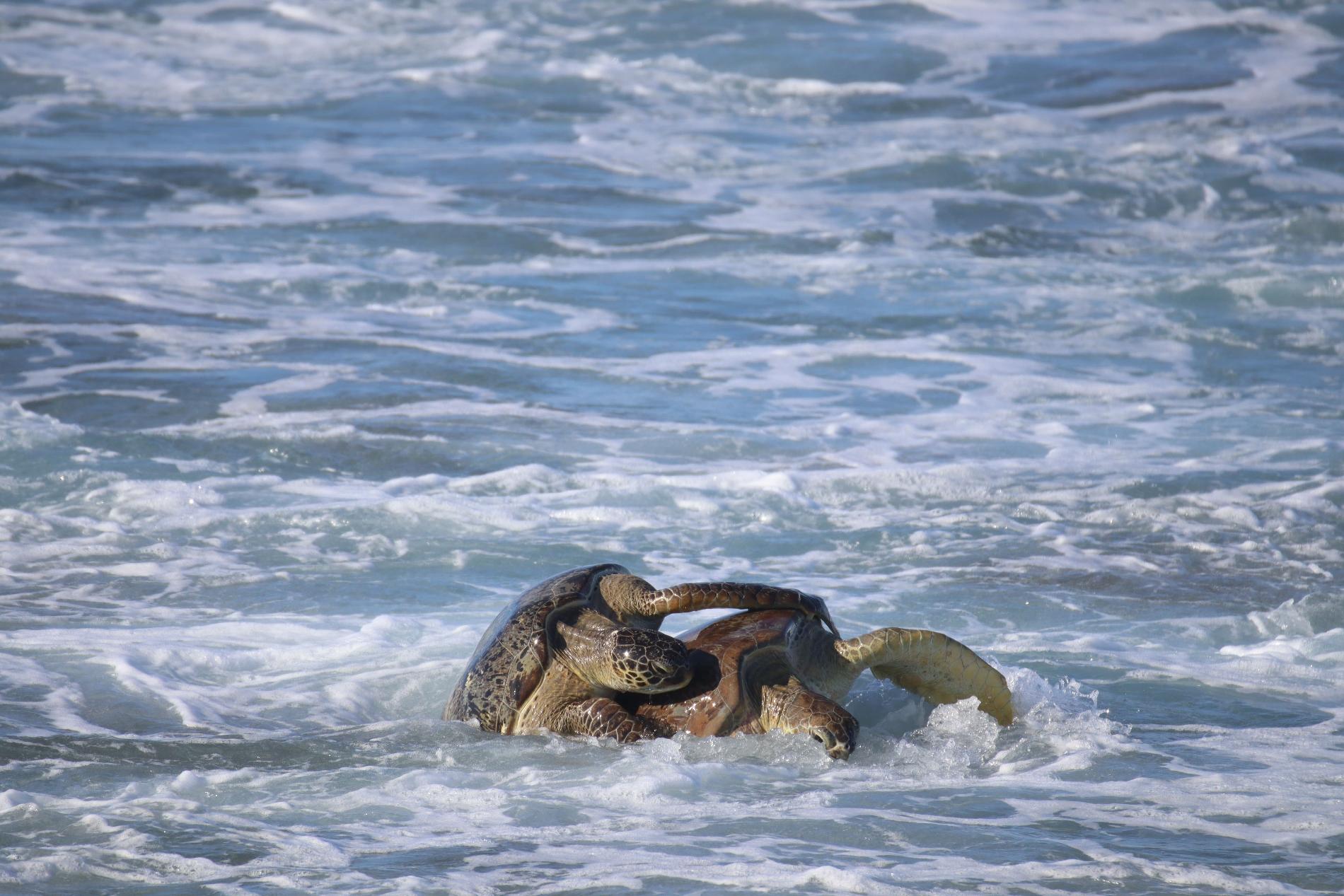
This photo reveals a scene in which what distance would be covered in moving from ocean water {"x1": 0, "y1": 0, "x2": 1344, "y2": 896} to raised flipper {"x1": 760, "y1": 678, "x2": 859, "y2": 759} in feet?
0.24

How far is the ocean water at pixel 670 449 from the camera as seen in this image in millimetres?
3758

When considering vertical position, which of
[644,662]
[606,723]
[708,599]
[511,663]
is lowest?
[606,723]

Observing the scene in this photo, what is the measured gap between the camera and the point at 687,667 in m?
4.21

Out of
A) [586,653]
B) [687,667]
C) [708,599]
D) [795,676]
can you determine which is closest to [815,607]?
[795,676]

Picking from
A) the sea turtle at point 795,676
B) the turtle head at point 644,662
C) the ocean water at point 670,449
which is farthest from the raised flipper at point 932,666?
the turtle head at point 644,662

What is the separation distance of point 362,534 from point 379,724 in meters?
2.28

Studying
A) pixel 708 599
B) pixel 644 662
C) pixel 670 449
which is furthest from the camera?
pixel 670 449

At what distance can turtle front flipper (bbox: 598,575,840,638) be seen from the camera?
14.1ft

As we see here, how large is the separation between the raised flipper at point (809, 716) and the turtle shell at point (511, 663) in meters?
0.68

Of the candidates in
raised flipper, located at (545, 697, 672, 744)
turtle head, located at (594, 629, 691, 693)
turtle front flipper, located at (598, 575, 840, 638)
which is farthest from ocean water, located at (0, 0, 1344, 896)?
turtle front flipper, located at (598, 575, 840, 638)

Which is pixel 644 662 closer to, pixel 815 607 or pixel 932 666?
pixel 815 607

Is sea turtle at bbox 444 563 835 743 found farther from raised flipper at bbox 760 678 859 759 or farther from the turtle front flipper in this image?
raised flipper at bbox 760 678 859 759

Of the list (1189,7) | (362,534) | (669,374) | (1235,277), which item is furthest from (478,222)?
(1189,7)

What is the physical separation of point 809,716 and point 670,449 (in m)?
4.31
